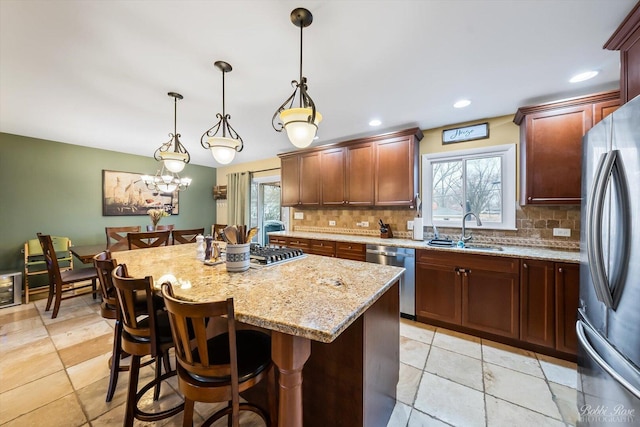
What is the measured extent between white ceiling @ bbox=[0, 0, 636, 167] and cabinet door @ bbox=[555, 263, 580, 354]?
166 cm

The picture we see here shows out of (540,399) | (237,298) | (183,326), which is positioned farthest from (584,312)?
(183,326)

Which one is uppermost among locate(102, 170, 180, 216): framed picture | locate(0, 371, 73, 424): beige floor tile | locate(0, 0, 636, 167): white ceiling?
locate(0, 0, 636, 167): white ceiling

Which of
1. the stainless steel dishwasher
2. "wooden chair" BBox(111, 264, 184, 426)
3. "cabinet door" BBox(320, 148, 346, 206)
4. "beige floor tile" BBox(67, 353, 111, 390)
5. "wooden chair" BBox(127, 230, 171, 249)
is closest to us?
"wooden chair" BBox(111, 264, 184, 426)

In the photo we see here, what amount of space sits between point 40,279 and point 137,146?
8.47ft

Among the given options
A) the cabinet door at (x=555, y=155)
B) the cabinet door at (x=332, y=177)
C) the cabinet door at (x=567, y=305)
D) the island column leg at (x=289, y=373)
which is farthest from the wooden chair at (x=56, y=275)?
the cabinet door at (x=555, y=155)

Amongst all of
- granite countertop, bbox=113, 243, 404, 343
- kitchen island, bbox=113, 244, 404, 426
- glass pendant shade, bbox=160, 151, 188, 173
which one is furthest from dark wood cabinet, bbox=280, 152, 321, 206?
kitchen island, bbox=113, 244, 404, 426

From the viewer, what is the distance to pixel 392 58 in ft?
6.04

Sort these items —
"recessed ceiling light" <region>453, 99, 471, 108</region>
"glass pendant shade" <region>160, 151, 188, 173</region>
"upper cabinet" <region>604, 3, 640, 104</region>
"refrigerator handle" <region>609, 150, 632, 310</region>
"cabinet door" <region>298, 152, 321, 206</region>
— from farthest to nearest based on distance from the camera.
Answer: "cabinet door" <region>298, 152, 321, 206</region>, "recessed ceiling light" <region>453, 99, 471, 108</region>, "glass pendant shade" <region>160, 151, 188, 173</region>, "upper cabinet" <region>604, 3, 640, 104</region>, "refrigerator handle" <region>609, 150, 632, 310</region>

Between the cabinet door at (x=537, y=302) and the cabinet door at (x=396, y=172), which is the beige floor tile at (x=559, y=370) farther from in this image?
the cabinet door at (x=396, y=172)

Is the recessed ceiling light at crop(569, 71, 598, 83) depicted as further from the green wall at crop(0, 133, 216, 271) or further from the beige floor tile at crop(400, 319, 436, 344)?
the green wall at crop(0, 133, 216, 271)

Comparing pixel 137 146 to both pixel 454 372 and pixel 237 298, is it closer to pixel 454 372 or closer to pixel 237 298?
pixel 237 298

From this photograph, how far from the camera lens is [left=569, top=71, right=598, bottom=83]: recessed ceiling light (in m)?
1.98

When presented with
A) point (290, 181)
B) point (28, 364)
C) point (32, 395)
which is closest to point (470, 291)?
point (290, 181)

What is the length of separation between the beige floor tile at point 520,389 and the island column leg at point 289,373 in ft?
5.50
